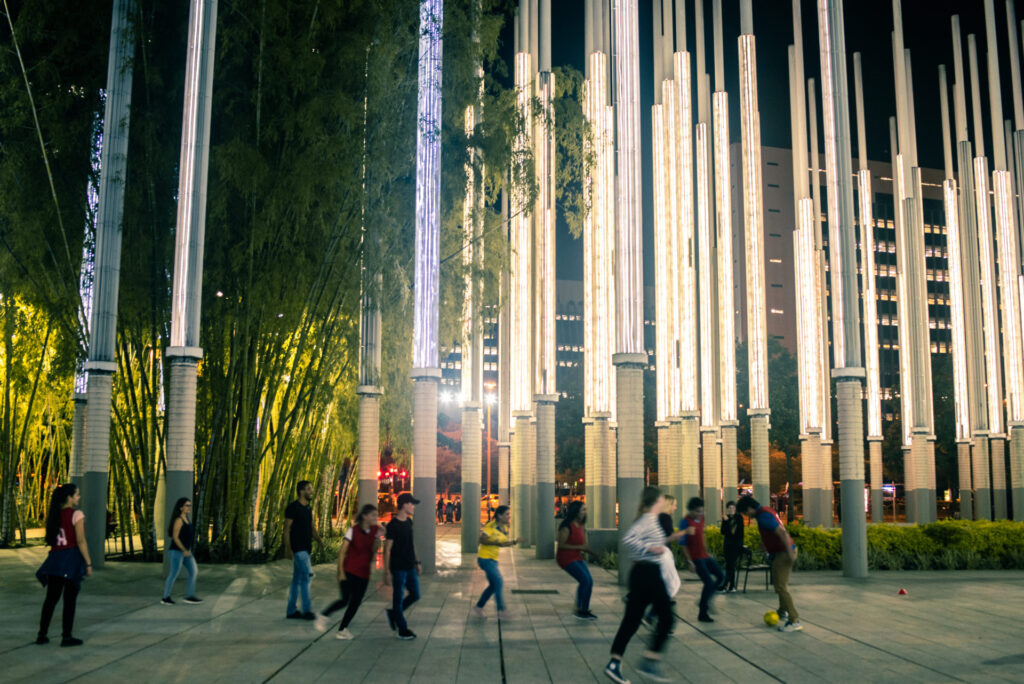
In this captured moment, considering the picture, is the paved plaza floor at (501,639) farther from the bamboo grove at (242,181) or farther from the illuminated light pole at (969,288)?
the illuminated light pole at (969,288)

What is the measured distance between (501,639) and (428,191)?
8.87 metres

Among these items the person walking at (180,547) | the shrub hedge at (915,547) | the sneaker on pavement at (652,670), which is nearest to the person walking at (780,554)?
the sneaker on pavement at (652,670)

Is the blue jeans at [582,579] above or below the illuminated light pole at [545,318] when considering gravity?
below

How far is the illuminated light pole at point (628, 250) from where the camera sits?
15.2 metres

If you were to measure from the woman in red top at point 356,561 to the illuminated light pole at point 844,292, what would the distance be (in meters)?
9.44

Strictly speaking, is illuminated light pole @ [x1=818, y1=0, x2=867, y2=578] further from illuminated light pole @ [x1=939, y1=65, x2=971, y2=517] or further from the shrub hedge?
illuminated light pole @ [x1=939, y1=65, x2=971, y2=517]

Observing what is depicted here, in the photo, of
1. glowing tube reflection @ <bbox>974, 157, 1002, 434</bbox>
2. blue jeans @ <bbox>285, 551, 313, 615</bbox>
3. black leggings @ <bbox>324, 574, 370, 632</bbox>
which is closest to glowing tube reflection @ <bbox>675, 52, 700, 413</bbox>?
glowing tube reflection @ <bbox>974, 157, 1002, 434</bbox>

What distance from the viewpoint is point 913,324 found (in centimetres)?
3244

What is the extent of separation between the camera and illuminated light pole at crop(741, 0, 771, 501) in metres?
24.8

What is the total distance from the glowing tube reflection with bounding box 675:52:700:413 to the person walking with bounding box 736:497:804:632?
47.7 ft

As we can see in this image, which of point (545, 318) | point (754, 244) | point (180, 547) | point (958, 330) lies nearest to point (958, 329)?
point (958, 330)

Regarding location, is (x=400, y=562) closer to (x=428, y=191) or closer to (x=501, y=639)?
(x=501, y=639)

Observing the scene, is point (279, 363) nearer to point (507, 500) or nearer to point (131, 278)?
point (131, 278)

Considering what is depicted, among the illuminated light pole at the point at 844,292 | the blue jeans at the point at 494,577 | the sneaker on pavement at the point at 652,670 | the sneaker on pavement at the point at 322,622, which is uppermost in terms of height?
the illuminated light pole at the point at 844,292
